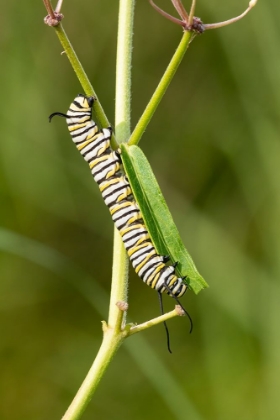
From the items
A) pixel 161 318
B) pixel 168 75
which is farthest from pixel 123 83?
pixel 161 318

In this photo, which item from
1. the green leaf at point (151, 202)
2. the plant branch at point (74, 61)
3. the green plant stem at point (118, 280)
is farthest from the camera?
the green leaf at point (151, 202)

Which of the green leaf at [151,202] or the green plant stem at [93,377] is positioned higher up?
the green leaf at [151,202]

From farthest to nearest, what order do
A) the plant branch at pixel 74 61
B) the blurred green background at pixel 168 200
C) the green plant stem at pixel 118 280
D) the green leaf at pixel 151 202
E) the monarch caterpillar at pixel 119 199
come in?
the blurred green background at pixel 168 200
the monarch caterpillar at pixel 119 199
the green leaf at pixel 151 202
the green plant stem at pixel 118 280
the plant branch at pixel 74 61

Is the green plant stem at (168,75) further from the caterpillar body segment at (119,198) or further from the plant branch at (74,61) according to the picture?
the caterpillar body segment at (119,198)

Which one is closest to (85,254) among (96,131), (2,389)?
(2,389)

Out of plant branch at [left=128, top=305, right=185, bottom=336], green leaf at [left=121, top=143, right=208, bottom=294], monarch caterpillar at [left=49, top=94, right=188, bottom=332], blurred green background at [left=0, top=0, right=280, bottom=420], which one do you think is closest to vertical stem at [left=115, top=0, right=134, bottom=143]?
green leaf at [left=121, top=143, right=208, bottom=294]

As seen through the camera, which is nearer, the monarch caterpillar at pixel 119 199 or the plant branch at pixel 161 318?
the plant branch at pixel 161 318

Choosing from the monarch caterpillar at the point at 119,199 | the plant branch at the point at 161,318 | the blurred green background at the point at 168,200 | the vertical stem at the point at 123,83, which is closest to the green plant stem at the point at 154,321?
the plant branch at the point at 161,318

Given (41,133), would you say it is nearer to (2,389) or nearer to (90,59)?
(90,59)
